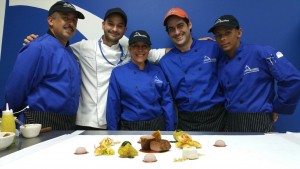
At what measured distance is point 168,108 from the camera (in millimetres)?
2064

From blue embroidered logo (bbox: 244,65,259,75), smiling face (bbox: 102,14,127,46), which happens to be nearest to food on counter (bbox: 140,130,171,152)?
blue embroidered logo (bbox: 244,65,259,75)

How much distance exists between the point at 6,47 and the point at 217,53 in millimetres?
1953

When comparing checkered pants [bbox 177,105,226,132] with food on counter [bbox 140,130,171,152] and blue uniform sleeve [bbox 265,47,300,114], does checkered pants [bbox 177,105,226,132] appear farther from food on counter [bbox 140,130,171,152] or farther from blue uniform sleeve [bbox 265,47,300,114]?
food on counter [bbox 140,130,171,152]

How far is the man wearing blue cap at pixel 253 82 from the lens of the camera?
1.89 m

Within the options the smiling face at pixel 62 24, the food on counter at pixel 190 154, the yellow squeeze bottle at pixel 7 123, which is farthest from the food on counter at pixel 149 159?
the smiling face at pixel 62 24

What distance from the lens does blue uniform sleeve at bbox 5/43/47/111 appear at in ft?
5.71

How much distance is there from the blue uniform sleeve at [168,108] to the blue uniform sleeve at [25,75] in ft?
2.96

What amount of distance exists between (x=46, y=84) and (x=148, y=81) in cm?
74

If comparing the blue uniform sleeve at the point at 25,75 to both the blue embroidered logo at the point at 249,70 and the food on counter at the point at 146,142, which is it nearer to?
the food on counter at the point at 146,142

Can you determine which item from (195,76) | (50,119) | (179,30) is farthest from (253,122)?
(50,119)

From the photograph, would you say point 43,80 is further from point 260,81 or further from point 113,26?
point 260,81

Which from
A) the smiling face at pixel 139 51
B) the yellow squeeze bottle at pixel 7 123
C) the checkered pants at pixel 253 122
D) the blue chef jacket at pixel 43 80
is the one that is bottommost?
the checkered pants at pixel 253 122

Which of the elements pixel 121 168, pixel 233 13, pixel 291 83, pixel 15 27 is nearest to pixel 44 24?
pixel 15 27

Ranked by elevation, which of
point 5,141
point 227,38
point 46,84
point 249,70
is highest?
point 227,38
